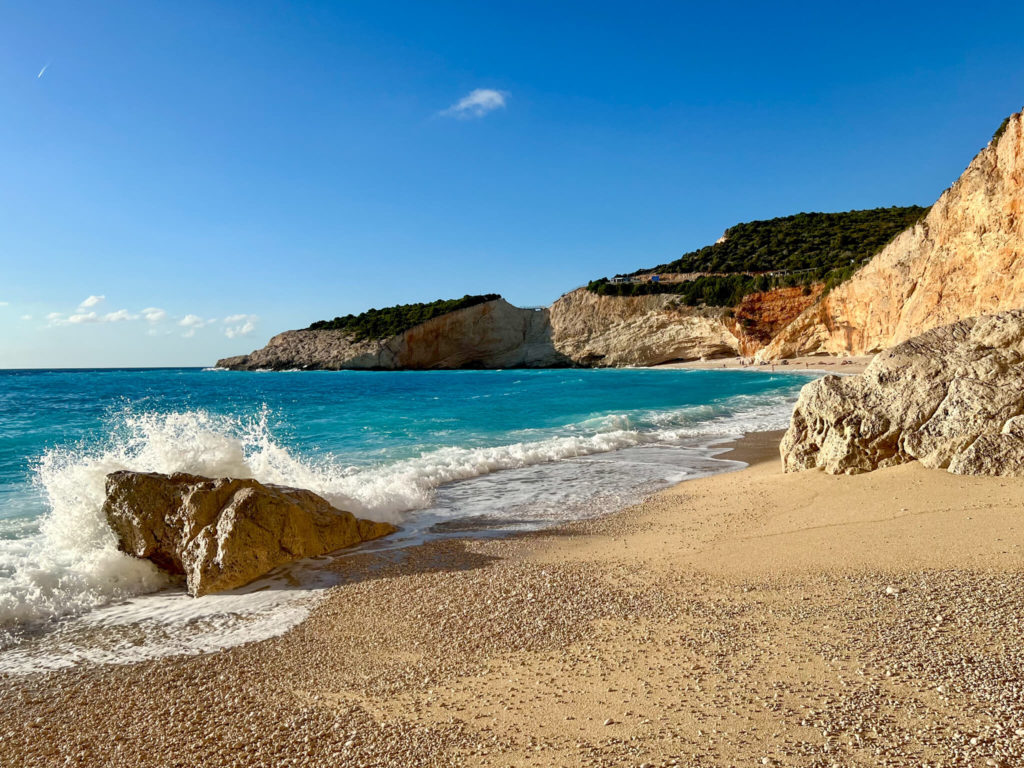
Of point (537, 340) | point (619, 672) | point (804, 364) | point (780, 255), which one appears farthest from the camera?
point (537, 340)

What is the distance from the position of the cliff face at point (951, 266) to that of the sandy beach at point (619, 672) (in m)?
30.3

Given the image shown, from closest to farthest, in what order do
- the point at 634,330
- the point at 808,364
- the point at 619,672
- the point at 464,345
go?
the point at 619,672
the point at 808,364
the point at 634,330
the point at 464,345

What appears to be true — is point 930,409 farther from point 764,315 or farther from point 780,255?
point 780,255

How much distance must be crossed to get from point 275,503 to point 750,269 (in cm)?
7515

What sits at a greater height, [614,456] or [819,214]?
[819,214]

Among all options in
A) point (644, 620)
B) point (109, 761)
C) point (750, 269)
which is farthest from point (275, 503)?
point (750, 269)

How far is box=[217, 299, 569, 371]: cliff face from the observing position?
8162 centimetres

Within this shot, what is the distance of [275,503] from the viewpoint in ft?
20.2

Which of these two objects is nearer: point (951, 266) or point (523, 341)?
point (951, 266)

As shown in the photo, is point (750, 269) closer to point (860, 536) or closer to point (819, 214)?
point (819, 214)

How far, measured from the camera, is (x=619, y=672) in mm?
3457

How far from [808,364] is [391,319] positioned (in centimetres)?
5744

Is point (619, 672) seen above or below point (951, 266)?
below

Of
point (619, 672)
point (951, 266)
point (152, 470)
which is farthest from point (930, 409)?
point (951, 266)
